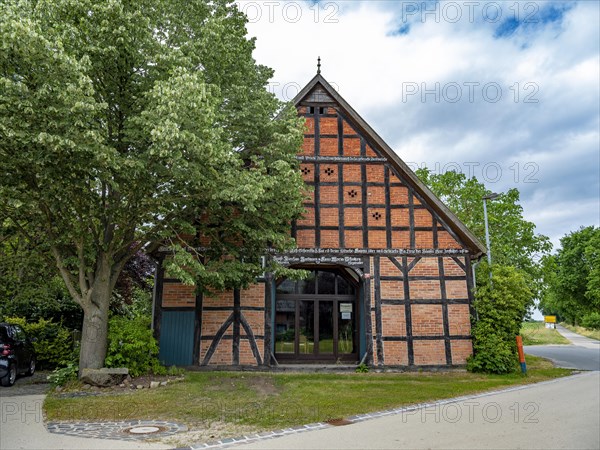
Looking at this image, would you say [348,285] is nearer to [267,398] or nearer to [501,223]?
[267,398]

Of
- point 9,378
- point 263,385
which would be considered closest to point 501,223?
point 263,385

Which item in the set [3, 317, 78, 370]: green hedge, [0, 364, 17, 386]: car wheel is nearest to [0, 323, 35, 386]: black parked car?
[0, 364, 17, 386]: car wheel

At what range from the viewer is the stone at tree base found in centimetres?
1053

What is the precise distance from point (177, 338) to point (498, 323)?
380 inches

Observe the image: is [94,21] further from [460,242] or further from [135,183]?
[460,242]

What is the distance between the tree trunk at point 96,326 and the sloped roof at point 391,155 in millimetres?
8101

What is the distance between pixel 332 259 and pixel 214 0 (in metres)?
7.95

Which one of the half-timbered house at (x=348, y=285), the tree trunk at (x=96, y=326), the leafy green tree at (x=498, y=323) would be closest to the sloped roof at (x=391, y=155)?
the half-timbered house at (x=348, y=285)

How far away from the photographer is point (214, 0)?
466 inches

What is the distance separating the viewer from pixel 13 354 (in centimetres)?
1151

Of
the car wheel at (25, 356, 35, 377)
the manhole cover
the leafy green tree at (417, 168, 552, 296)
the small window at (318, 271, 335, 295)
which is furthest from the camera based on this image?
the leafy green tree at (417, 168, 552, 296)

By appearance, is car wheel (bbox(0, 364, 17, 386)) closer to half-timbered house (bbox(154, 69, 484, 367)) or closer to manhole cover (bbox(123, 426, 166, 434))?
half-timbered house (bbox(154, 69, 484, 367))

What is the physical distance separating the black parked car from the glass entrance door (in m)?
7.10

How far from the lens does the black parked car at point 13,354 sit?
11.1m
